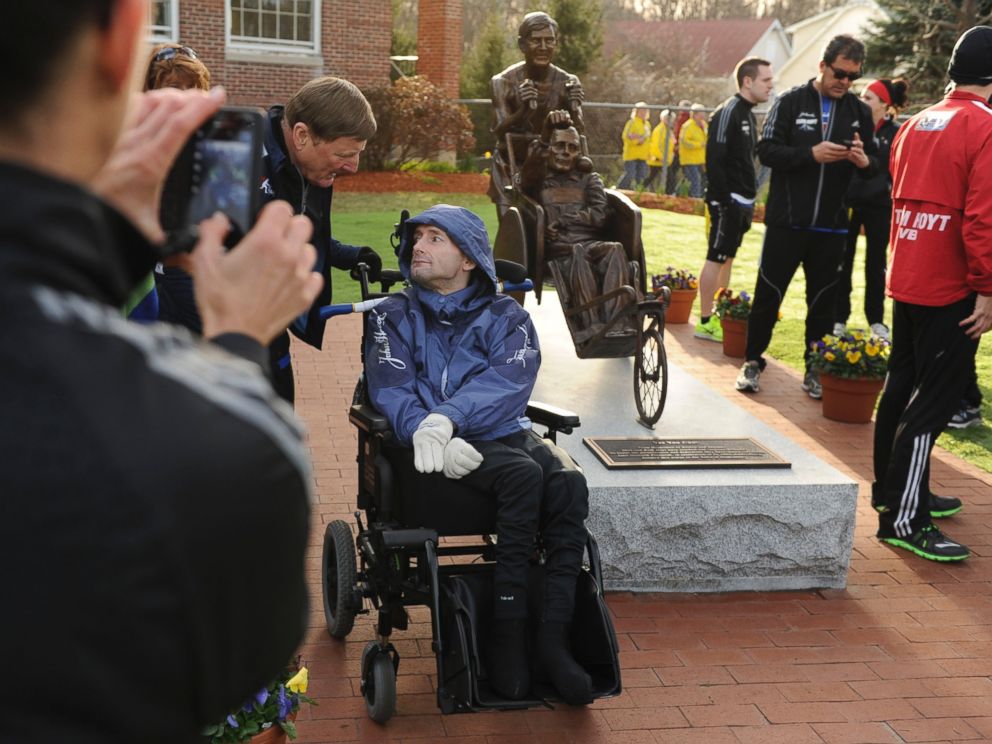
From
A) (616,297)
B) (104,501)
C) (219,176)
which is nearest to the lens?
(104,501)

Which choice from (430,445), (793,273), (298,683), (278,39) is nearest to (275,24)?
(278,39)

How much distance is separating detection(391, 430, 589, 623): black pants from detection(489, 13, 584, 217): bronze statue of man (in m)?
4.64

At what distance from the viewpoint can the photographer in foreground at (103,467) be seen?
971 millimetres

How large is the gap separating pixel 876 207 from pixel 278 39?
52.6 feet

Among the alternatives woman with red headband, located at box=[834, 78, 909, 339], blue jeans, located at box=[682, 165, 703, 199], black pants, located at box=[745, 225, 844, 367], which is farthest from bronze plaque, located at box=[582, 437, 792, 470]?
blue jeans, located at box=[682, 165, 703, 199]

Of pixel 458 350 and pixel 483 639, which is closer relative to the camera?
pixel 483 639

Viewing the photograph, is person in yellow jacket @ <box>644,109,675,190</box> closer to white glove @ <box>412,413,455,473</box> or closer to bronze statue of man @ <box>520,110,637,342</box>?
bronze statue of man @ <box>520,110,637,342</box>

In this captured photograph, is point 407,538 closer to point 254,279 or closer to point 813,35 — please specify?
point 254,279

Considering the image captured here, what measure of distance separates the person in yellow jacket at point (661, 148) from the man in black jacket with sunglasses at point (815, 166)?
1500 centimetres

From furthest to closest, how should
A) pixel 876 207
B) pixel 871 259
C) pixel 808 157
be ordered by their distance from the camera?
pixel 871 259 → pixel 876 207 → pixel 808 157

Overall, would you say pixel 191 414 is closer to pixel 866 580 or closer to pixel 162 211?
pixel 162 211

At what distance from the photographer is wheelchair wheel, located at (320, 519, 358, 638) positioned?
172 inches

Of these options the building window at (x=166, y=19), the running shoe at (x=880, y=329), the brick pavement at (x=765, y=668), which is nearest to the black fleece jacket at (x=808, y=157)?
the running shoe at (x=880, y=329)

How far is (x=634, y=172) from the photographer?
23.0 meters
